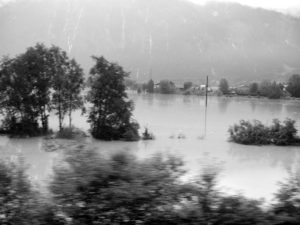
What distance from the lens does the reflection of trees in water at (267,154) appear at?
2159 centimetres

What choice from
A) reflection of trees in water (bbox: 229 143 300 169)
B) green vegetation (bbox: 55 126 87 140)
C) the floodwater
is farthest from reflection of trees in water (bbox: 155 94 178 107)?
reflection of trees in water (bbox: 229 143 300 169)

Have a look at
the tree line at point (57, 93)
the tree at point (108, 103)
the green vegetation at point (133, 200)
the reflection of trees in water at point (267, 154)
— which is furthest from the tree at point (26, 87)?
the green vegetation at point (133, 200)

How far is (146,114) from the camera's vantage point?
42.9 meters

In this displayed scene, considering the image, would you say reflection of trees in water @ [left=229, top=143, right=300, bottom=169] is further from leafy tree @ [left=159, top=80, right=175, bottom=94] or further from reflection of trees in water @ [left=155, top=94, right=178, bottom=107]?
leafy tree @ [left=159, top=80, right=175, bottom=94]

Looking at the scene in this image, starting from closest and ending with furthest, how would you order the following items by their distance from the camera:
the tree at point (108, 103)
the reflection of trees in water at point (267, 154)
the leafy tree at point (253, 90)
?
the reflection of trees in water at point (267, 154) → the tree at point (108, 103) → the leafy tree at point (253, 90)

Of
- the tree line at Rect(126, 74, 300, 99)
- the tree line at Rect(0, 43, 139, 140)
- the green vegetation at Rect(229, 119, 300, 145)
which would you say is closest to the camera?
the green vegetation at Rect(229, 119, 300, 145)

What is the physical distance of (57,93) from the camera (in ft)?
96.4

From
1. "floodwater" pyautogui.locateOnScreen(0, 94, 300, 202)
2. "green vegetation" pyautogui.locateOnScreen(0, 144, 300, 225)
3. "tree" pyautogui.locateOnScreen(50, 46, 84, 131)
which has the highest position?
"tree" pyautogui.locateOnScreen(50, 46, 84, 131)

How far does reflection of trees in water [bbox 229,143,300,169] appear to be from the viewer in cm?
2159

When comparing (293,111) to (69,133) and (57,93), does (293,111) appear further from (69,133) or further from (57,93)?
(69,133)

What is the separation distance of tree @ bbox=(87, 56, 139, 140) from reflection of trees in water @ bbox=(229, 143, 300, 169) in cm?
690

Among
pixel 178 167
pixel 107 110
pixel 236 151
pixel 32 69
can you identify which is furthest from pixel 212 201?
pixel 32 69

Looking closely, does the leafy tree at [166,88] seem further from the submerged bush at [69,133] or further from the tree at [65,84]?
the submerged bush at [69,133]

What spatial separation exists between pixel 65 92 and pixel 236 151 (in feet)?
41.5
